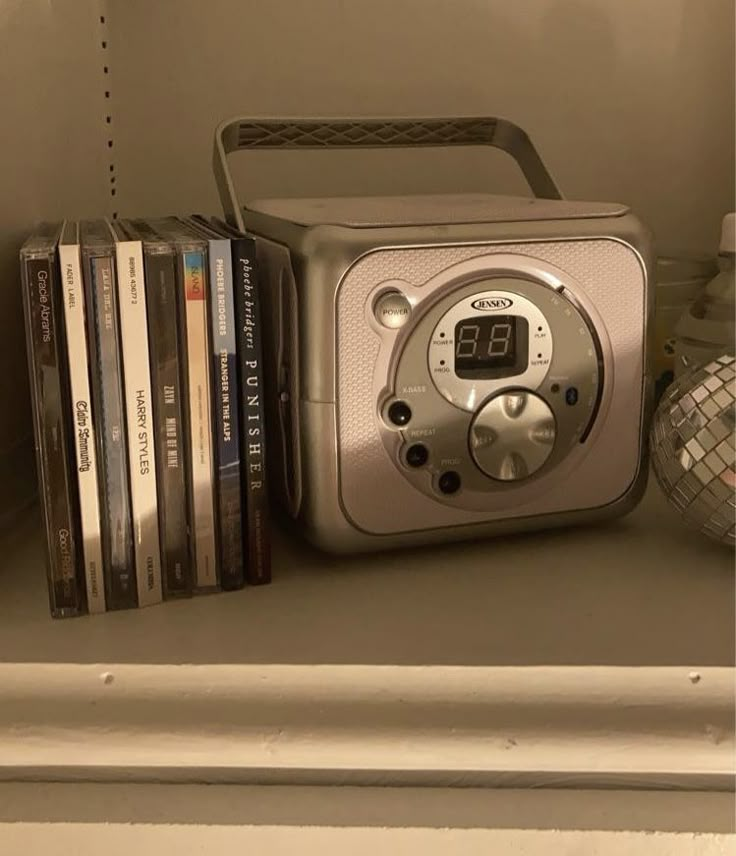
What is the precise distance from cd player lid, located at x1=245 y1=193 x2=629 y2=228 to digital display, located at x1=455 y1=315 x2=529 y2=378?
5 cm

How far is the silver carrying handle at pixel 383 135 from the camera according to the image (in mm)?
620

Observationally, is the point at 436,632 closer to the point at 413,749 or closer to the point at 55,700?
the point at 413,749

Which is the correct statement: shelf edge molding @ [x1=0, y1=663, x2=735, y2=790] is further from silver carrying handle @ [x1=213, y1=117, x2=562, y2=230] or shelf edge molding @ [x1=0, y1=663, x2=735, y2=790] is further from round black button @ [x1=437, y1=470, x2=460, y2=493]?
silver carrying handle @ [x1=213, y1=117, x2=562, y2=230]

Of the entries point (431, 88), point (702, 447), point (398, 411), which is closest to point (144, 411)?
point (398, 411)

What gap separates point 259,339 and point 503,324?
0.41ft

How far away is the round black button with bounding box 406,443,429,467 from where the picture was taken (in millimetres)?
510

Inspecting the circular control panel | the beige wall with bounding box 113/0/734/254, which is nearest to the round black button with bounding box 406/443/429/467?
Result: the circular control panel

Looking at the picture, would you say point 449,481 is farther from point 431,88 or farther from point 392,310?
point 431,88

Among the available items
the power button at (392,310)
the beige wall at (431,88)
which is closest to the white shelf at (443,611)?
the power button at (392,310)

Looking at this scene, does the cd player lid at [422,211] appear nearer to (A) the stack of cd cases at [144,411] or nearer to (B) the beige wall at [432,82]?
(A) the stack of cd cases at [144,411]

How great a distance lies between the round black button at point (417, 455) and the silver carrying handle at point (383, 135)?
0.19 meters

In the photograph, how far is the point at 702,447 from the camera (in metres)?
0.51

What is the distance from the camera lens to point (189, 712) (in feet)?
1.38

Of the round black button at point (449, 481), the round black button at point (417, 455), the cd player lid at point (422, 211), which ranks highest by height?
the cd player lid at point (422, 211)
